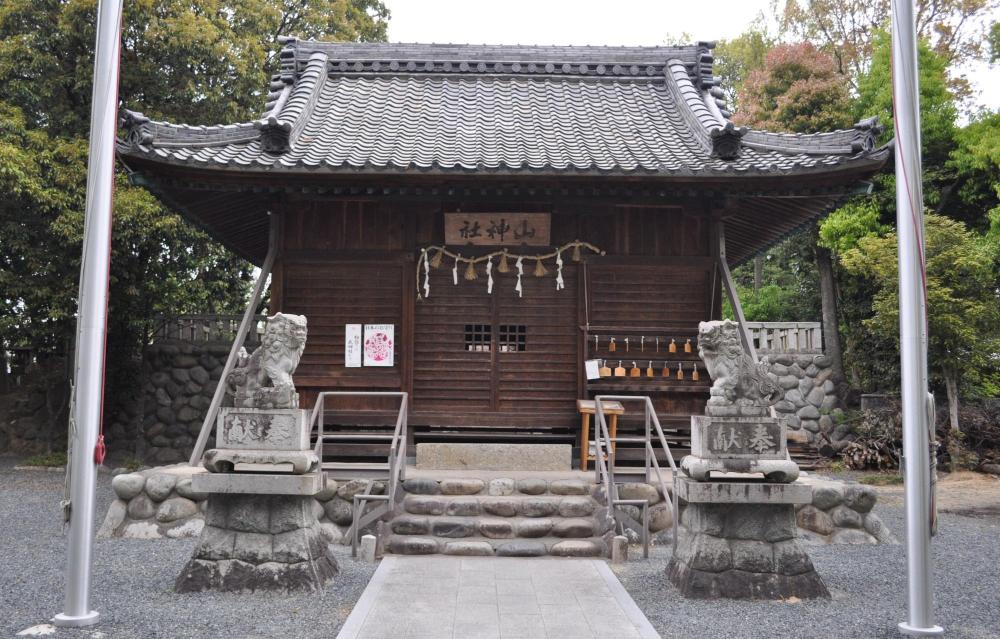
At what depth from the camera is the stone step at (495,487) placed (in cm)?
900

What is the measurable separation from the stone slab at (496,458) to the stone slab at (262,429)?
3.59 metres

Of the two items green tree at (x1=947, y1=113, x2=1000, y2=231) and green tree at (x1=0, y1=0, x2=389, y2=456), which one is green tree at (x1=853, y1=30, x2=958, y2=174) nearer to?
green tree at (x1=947, y1=113, x2=1000, y2=231)

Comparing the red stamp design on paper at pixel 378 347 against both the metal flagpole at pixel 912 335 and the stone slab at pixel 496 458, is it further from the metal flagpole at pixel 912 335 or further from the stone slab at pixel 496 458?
the metal flagpole at pixel 912 335

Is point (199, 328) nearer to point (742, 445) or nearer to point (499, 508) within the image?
point (499, 508)

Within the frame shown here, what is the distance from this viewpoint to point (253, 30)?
17.7 m

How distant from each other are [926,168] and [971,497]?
944 centimetres

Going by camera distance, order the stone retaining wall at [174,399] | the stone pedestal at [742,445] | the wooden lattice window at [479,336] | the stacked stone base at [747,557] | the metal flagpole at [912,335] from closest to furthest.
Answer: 1. the metal flagpole at [912,335]
2. the stacked stone base at [747,557]
3. the stone pedestal at [742,445]
4. the wooden lattice window at [479,336]
5. the stone retaining wall at [174,399]

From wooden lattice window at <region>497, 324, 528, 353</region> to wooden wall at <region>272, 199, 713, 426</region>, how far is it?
0.25 feet

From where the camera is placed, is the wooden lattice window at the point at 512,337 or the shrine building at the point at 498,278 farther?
the wooden lattice window at the point at 512,337

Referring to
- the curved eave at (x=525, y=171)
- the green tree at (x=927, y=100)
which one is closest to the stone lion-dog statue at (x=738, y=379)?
the curved eave at (x=525, y=171)

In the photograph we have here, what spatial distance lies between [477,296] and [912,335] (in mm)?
6526

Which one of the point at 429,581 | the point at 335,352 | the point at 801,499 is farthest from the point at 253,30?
the point at 801,499

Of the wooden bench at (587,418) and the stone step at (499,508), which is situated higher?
the wooden bench at (587,418)

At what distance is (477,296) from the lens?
11.0 m
